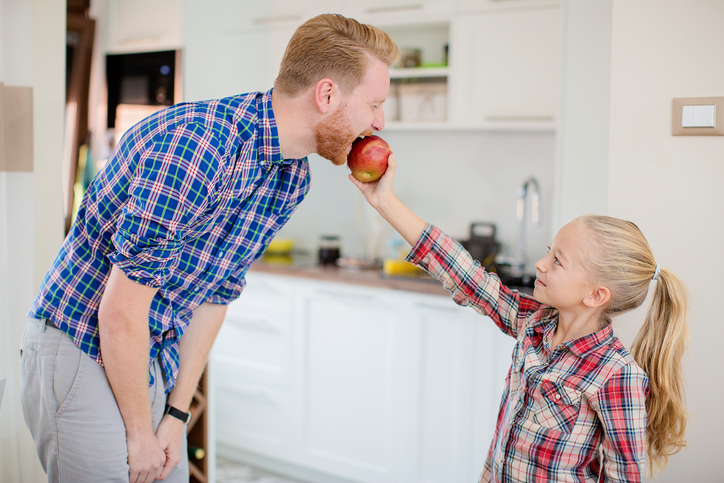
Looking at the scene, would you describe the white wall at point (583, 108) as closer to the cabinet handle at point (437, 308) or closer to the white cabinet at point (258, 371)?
the cabinet handle at point (437, 308)

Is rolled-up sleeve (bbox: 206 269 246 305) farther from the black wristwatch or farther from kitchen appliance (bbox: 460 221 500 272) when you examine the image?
kitchen appliance (bbox: 460 221 500 272)

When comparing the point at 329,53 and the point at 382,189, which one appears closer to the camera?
the point at 329,53

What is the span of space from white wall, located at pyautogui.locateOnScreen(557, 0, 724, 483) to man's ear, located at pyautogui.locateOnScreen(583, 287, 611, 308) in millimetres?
334

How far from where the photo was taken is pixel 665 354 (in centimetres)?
115

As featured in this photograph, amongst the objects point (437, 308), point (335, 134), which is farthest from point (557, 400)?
point (437, 308)

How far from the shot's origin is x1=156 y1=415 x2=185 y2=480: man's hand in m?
1.21

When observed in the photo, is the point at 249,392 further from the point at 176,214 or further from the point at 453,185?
the point at 176,214

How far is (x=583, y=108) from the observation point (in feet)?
5.81

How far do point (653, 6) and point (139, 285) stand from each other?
128 cm

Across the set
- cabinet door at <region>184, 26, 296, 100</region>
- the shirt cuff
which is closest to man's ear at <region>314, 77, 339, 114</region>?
the shirt cuff

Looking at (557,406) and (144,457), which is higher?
(557,406)

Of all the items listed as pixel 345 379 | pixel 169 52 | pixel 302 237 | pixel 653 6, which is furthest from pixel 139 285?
pixel 169 52

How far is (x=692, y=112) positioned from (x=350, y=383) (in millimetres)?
1757

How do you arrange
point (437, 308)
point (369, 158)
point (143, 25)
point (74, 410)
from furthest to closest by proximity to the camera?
1. point (143, 25)
2. point (437, 308)
3. point (369, 158)
4. point (74, 410)
